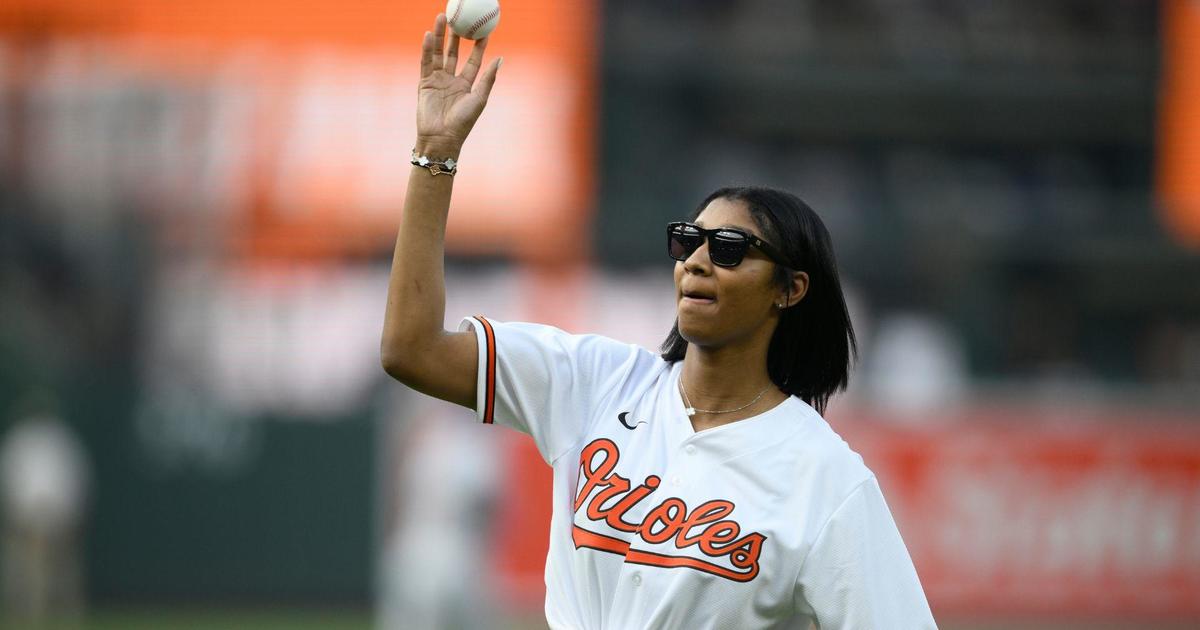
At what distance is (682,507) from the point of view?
3.11 meters

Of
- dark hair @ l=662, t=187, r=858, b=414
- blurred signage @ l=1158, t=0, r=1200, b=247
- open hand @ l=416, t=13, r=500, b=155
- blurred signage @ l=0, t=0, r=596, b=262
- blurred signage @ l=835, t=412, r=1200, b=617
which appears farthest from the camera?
blurred signage @ l=1158, t=0, r=1200, b=247

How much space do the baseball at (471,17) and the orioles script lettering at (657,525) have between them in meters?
0.87

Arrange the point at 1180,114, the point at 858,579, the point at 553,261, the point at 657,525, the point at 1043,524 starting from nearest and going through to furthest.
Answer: the point at 858,579
the point at 657,525
the point at 1043,524
the point at 553,261
the point at 1180,114

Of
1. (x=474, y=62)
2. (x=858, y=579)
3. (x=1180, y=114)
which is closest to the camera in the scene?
(x=858, y=579)

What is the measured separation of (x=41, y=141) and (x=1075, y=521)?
1330 centimetres

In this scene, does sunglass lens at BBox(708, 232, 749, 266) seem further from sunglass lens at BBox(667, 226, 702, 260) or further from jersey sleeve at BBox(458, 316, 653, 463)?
jersey sleeve at BBox(458, 316, 653, 463)

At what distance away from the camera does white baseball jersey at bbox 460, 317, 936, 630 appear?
119 inches

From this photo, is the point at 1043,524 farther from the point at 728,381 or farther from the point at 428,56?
the point at 428,56

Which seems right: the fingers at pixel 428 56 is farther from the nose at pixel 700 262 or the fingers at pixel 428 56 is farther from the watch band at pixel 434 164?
the nose at pixel 700 262

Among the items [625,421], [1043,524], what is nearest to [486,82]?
[625,421]

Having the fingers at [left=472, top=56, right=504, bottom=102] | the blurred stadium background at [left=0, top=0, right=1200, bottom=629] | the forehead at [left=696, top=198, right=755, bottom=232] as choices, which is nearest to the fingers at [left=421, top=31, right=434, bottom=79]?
the fingers at [left=472, top=56, right=504, bottom=102]

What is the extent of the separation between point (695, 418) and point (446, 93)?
844 mm

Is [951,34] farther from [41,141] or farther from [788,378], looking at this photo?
[788,378]

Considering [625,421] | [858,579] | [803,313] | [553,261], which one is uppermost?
[803,313]
